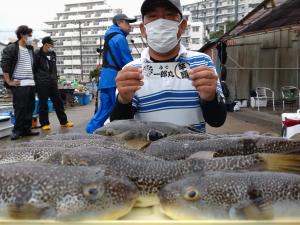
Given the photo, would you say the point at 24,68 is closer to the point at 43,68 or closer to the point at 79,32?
the point at 43,68

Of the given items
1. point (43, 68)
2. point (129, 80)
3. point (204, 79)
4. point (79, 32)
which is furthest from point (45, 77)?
point (79, 32)

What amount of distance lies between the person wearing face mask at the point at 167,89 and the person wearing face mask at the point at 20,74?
6.23m

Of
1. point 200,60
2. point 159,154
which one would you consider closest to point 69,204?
point 159,154

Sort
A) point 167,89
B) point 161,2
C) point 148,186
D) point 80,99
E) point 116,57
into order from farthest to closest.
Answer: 1. point 80,99
2. point 116,57
3. point 167,89
4. point 161,2
5. point 148,186

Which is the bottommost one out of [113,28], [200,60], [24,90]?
[24,90]

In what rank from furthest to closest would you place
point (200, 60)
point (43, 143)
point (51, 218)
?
1. point (200, 60)
2. point (43, 143)
3. point (51, 218)

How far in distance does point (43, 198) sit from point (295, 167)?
42.8 inches

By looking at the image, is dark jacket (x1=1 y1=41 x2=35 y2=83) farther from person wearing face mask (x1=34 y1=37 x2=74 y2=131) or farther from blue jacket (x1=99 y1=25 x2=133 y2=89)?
blue jacket (x1=99 y1=25 x2=133 y2=89)

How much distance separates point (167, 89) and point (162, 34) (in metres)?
0.46

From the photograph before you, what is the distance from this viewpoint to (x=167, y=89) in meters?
3.37

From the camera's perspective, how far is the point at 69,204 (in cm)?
149

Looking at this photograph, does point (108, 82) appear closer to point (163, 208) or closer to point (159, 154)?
point (159, 154)

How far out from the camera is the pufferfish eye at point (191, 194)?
1547 mm

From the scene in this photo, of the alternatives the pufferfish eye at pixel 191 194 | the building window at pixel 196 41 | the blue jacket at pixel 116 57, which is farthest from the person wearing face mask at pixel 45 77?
the building window at pixel 196 41
